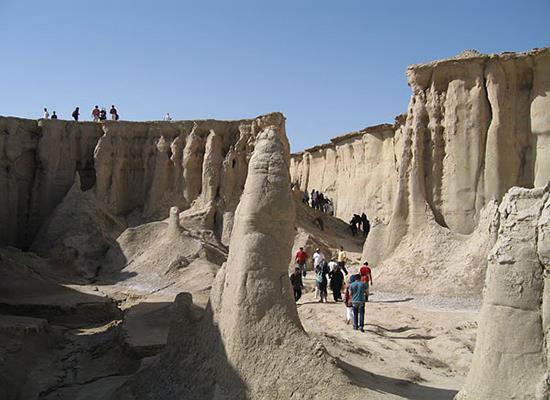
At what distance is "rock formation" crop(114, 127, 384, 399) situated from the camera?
673 centimetres

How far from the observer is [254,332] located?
7023 mm

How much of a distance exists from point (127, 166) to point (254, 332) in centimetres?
2127

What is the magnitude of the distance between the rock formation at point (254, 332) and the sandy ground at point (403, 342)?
748mm

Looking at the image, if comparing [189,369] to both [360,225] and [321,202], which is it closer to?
[360,225]

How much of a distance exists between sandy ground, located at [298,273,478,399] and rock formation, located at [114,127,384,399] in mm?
748

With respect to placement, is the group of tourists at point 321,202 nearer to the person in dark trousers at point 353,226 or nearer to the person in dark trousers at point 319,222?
the person in dark trousers at point 353,226

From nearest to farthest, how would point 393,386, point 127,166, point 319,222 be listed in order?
point 393,386 → point 319,222 → point 127,166

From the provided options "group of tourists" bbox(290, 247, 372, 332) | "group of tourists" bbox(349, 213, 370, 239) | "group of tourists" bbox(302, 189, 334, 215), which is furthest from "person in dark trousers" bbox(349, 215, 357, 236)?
"group of tourists" bbox(290, 247, 372, 332)

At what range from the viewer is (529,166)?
15.6 m

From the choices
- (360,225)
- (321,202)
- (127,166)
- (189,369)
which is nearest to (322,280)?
(189,369)

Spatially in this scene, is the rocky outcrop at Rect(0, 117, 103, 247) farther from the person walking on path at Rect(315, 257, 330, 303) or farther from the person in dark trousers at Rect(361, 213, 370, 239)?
the person walking on path at Rect(315, 257, 330, 303)

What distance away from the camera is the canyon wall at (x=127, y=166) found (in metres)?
24.5

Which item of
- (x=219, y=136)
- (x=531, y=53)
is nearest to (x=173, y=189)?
(x=219, y=136)

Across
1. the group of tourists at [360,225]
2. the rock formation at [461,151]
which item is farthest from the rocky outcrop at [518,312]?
the group of tourists at [360,225]
